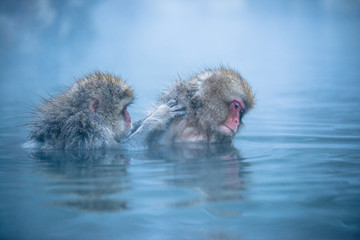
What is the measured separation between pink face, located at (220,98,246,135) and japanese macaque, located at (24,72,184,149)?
47cm

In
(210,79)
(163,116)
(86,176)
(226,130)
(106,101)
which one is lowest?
(86,176)

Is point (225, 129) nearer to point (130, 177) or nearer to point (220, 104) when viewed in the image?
point (220, 104)

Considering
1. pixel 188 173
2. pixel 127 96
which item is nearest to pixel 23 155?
pixel 127 96

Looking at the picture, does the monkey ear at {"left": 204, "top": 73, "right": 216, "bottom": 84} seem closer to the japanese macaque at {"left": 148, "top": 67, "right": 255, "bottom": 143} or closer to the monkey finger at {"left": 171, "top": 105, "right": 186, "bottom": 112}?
the japanese macaque at {"left": 148, "top": 67, "right": 255, "bottom": 143}

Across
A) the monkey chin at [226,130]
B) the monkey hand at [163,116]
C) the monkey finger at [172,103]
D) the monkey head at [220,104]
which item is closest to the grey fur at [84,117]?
the monkey hand at [163,116]

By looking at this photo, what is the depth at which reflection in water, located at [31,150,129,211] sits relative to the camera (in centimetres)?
223

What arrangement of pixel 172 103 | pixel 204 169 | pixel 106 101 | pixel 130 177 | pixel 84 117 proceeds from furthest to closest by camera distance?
1. pixel 172 103
2. pixel 106 101
3. pixel 84 117
4. pixel 204 169
5. pixel 130 177

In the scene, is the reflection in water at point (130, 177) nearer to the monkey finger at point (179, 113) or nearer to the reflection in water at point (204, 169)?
the reflection in water at point (204, 169)

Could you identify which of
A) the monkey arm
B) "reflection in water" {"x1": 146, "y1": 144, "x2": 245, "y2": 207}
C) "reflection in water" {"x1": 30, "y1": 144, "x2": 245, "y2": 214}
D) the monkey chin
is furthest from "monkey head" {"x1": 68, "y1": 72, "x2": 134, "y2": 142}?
the monkey chin

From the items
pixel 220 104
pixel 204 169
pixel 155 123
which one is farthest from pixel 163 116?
pixel 204 169

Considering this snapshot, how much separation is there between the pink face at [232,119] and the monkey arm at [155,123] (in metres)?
0.43

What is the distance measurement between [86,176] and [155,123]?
133 centimetres

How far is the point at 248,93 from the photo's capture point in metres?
4.21

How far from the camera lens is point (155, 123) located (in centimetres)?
406
